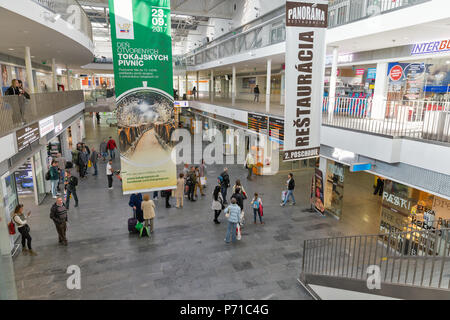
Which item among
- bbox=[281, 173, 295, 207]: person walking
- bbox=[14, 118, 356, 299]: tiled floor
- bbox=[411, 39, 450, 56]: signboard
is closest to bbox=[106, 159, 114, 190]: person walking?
bbox=[14, 118, 356, 299]: tiled floor

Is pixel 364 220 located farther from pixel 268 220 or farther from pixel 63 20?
pixel 63 20

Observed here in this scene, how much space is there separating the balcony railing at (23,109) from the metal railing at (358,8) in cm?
921

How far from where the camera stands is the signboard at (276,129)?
36.7 feet

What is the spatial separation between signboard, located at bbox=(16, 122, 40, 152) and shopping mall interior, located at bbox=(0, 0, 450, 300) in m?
0.06

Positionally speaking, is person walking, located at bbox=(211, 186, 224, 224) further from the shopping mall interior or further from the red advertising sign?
the red advertising sign

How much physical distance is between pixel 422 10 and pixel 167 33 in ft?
18.7

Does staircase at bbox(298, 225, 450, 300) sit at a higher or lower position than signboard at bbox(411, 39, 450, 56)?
lower

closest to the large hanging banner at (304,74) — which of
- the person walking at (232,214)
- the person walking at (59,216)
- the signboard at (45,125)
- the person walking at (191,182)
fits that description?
the person walking at (232,214)

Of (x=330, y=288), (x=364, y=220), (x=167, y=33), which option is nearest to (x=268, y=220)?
(x=364, y=220)

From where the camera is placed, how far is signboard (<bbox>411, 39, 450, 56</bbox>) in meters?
8.66

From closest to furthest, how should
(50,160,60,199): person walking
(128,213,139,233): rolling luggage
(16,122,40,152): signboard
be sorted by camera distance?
(16,122,40,152): signboard → (128,213,139,233): rolling luggage → (50,160,60,199): person walking

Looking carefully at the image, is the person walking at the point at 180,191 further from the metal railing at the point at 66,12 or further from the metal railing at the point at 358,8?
the metal railing at the point at 358,8

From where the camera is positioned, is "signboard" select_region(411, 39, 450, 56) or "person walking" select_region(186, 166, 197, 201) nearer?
"signboard" select_region(411, 39, 450, 56)

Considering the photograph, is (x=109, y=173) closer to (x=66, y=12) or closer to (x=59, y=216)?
(x=59, y=216)
